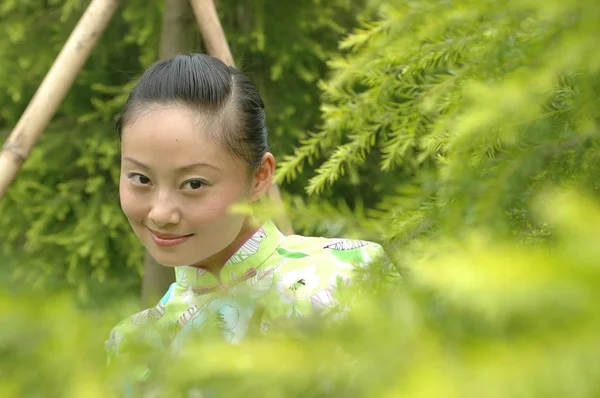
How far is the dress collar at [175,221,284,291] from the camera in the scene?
3.18 feet

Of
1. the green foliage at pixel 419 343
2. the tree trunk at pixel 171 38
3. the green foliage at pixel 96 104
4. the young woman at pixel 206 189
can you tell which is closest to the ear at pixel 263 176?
the young woman at pixel 206 189

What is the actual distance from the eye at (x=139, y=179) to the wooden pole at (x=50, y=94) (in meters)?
0.45

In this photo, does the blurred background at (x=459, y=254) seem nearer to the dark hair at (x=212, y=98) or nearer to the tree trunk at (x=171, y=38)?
the dark hair at (x=212, y=98)

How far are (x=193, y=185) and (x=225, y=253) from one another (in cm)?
17

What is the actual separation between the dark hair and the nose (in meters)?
0.10

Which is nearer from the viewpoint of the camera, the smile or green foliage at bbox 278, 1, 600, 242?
green foliage at bbox 278, 1, 600, 242

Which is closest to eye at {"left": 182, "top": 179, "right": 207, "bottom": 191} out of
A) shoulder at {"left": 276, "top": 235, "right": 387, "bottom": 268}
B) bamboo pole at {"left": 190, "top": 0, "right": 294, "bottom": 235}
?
shoulder at {"left": 276, "top": 235, "right": 387, "bottom": 268}

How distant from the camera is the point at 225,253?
993mm

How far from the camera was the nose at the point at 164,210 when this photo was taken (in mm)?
843

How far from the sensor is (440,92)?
591 mm

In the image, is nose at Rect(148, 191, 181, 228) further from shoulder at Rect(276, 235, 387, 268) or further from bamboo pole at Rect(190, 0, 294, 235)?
bamboo pole at Rect(190, 0, 294, 235)

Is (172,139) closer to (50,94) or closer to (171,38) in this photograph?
(50,94)

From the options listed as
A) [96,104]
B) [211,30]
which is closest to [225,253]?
[211,30]

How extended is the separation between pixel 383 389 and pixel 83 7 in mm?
2581
